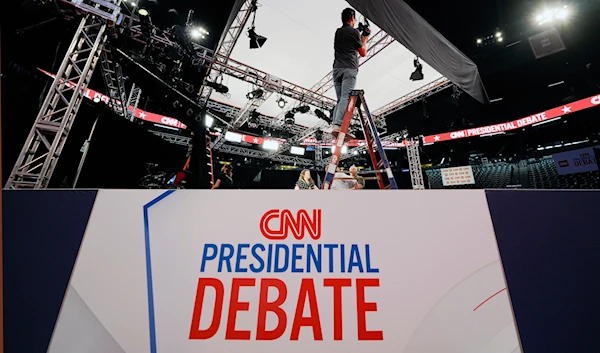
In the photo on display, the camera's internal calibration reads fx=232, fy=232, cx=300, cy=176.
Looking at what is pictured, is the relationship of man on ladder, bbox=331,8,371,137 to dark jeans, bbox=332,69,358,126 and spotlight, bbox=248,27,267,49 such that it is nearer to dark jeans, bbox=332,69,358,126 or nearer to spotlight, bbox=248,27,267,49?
dark jeans, bbox=332,69,358,126

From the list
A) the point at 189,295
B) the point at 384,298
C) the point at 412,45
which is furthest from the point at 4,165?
the point at 412,45

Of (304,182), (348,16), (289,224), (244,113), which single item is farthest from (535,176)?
(289,224)

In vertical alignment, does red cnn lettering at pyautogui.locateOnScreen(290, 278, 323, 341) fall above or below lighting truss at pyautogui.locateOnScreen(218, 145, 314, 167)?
below

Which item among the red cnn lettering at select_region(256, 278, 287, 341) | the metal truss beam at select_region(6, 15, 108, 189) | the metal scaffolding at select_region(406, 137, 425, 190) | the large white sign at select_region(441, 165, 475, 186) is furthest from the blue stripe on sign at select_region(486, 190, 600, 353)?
the large white sign at select_region(441, 165, 475, 186)

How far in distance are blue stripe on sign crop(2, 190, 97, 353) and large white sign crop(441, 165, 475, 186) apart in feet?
38.4

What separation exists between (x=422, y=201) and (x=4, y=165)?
224 inches

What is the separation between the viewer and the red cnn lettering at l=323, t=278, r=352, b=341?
1.27 metres

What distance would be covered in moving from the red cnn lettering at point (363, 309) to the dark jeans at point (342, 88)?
1411mm

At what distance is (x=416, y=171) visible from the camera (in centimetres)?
870

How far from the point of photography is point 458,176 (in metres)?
10.1

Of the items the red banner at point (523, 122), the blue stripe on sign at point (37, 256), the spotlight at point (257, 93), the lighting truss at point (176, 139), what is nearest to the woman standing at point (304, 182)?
the blue stripe on sign at point (37, 256)

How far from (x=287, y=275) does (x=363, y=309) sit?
463mm

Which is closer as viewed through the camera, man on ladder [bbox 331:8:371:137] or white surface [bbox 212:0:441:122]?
man on ladder [bbox 331:8:371:137]

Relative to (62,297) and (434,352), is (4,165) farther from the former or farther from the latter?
(434,352)
